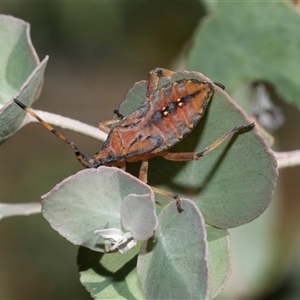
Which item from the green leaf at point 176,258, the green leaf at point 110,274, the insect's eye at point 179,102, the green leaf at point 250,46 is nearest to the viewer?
the green leaf at point 176,258

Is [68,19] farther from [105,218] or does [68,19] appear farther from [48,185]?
[105,218]

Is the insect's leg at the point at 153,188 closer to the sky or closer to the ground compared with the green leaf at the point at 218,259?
closer to the sky

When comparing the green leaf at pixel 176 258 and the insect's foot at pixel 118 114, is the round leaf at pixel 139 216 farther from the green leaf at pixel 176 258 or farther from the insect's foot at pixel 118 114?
the insect's foot at pixel 118 114

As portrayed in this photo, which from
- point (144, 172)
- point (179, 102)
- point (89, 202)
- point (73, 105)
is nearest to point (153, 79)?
point (179, 102)

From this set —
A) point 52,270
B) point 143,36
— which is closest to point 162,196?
point 143,36

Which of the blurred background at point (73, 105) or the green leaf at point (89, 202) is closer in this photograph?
the green leaf at point (89, 202)

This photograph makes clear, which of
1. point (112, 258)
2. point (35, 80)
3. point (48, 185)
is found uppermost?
point (35, 80)

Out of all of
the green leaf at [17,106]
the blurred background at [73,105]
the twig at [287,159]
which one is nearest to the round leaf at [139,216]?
the green leaf at [17,106]
